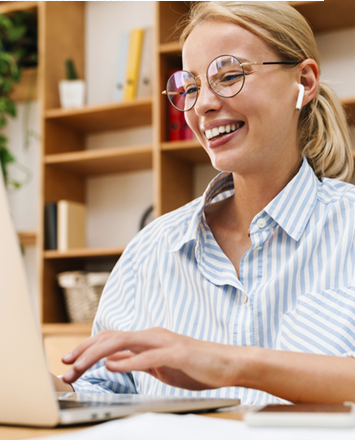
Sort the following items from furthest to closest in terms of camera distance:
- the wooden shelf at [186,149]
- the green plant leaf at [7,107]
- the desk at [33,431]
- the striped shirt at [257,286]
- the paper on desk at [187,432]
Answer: the green plant leaf at [7,107]
the wooden shelf at [186,149]
the striped shirt at [257,286]
the desk at [33,431]
the paper on desk at [187,432]

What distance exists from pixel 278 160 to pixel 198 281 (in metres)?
0.33

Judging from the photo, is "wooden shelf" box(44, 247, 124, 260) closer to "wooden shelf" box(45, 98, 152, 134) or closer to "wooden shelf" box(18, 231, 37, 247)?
"wooden shelf" box(18, 231, 37, 247)

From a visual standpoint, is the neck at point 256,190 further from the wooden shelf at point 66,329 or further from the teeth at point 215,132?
the wooden shelf at point 66,329

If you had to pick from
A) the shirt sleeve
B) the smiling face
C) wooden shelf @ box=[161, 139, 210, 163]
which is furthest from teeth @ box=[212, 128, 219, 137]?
wooden shelf @ box=[161, 139, 210, 163]

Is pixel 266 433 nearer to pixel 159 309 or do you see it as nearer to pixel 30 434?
pixel 30 434

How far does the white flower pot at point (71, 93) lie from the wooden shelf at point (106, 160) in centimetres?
27

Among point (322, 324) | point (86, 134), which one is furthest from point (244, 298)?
point (86, 134)

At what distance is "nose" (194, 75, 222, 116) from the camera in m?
1.16

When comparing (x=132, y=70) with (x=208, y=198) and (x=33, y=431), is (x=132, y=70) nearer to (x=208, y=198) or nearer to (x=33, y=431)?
(x=208, y=198)

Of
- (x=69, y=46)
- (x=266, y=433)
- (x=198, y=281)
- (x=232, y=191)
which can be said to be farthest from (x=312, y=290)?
(x=69, y=46)

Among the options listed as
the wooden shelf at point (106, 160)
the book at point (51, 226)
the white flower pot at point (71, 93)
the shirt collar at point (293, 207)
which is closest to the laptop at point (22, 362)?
the shirt collar at point (293, 207)

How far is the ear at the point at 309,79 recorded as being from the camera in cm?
121

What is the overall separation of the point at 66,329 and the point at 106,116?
111cm

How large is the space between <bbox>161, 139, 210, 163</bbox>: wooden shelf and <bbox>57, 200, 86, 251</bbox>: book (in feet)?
1.95
